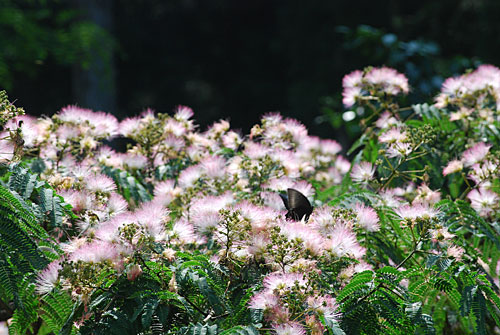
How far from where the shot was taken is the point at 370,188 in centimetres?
349

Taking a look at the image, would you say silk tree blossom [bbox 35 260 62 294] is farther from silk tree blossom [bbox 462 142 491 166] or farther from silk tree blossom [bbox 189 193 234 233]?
silk tree blossom [bbox 462 142 491 166]

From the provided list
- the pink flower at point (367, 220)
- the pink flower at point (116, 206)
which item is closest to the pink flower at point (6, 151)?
the pink flower at point (116, 206)

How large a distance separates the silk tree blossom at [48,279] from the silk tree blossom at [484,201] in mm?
1949

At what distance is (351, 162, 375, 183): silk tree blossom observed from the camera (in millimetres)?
3370

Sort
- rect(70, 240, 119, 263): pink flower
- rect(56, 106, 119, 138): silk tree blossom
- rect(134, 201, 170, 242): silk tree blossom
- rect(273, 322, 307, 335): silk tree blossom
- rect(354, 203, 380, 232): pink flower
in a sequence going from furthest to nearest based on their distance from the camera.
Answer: rect(56, 106, 119, 138): silk tree blossom
rect(354, 203, 380, 232): pink flower
rect(134, 201, 170, 242): silk tree blossom
rect(70, 240, 119, 263): pink flower
rect(273, 322, 307, 335): silk tree blossom

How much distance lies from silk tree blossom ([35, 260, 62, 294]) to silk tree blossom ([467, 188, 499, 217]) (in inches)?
76.7

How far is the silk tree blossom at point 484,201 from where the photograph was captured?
3230 mm

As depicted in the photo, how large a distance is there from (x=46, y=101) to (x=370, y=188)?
1659cm

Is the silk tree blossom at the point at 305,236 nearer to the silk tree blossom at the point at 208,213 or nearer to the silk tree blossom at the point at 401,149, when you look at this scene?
the silk tree blossom at the point at 208,213

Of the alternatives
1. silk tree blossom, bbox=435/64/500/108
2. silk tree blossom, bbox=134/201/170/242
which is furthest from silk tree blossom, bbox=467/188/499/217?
silk tree blossom, bbox=134/201/170/242

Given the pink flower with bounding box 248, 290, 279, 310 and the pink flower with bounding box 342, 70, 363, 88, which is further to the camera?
the pink flower with bounding box 342, 70, 363, 88

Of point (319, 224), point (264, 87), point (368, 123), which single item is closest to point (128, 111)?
point (264, 87)

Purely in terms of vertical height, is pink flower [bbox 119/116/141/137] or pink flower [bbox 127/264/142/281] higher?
pink flower [bbox 119/116/141/137]

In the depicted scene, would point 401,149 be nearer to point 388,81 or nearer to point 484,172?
point 484,172
